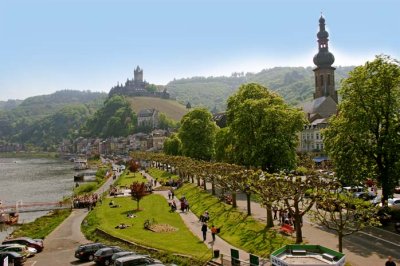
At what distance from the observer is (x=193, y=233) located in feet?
132

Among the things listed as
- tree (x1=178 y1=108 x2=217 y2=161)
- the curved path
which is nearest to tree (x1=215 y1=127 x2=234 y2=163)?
tree (x1=178 y1=108 x2=217 y2=161)

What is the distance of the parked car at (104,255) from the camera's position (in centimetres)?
3341

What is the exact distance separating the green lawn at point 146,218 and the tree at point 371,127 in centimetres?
1713

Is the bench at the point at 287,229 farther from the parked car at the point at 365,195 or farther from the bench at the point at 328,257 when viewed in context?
the parked car at the point at 365,195

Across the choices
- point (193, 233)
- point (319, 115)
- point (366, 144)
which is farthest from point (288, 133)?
point (319, 115)

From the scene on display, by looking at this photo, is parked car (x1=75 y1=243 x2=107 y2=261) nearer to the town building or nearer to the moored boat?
the moored boat

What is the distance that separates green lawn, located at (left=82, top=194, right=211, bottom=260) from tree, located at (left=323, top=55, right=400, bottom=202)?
17129 mm

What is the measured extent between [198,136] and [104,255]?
6532 centimetres

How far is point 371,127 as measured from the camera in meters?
41.9

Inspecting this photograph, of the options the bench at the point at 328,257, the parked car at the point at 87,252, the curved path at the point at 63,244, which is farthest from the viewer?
the curved path at the point at 63,244

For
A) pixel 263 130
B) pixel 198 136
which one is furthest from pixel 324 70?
pixel 263 130

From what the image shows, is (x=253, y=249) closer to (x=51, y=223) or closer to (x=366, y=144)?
(x=366, y=144)

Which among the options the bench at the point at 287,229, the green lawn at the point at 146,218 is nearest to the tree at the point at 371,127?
the bench at the point at 287,229

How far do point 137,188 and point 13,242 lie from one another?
59.7 ft
